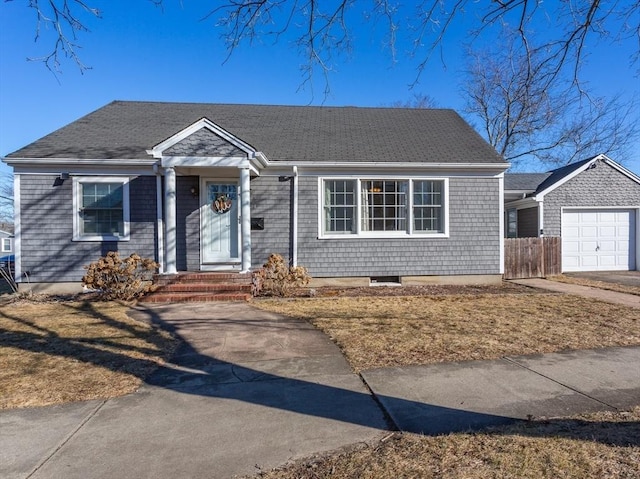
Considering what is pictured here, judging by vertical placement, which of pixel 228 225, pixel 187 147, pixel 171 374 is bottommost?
pixel 171 374

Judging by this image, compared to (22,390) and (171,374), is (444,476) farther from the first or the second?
(22,390)

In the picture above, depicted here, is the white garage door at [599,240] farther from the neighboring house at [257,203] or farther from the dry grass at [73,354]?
the dry grass at [73,354]

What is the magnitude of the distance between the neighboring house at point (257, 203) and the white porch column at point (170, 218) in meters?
0.04

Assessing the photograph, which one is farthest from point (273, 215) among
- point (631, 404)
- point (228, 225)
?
point (631, 404)

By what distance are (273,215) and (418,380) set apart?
7.23 m

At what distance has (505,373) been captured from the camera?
4.15 m

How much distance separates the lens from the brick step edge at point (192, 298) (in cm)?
859

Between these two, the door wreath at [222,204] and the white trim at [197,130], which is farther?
the door wreath at [222,204]

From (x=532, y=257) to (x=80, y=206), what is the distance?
13149mm

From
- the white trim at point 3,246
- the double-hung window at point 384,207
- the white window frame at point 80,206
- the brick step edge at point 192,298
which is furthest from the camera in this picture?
the white trim at point 3,246

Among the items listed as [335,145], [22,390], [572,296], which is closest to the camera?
[22,390]

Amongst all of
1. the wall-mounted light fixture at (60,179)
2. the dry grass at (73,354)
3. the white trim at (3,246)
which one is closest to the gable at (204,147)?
the wall-mounted light fixture at (60,179)

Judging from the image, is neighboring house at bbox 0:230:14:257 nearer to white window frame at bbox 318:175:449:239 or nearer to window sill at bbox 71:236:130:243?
window sill at bbox 71:236:130:243

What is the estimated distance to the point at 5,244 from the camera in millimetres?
31938
